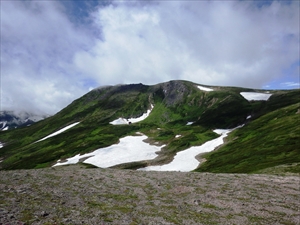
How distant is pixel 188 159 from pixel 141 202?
99.0 meters

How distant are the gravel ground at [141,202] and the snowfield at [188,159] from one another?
7132 cm

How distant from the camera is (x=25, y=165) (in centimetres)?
16400

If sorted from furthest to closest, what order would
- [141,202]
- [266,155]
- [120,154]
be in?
[120,154] → [266,155] → [141,202]

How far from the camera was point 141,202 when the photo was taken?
26.8m

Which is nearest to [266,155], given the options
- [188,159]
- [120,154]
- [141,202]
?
[188,159]

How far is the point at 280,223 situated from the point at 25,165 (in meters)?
175

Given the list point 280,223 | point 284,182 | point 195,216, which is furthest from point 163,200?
point 284,182

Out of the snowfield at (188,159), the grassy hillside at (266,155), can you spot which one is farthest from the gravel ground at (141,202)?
the snowfield at (188,159)

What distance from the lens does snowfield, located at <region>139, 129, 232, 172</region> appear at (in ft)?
362

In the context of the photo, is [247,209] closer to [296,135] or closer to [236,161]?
[236,161]

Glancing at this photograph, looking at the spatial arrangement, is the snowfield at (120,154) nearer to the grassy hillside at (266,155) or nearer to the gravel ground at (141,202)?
the grassy hillside at (266,155)

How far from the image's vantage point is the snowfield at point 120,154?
13075cm

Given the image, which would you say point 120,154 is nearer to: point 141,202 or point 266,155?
point 266,155

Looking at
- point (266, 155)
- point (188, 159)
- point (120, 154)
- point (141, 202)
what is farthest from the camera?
point (120, 154)
